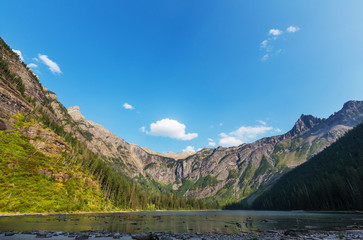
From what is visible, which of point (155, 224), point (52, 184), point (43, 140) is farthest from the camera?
point (43, 140)

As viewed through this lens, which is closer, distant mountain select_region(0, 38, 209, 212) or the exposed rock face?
distant mountain select_region(0, 38, 209, 212)

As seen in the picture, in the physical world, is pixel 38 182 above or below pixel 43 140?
below

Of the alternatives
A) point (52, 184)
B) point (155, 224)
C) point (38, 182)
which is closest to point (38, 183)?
point (38, 182)

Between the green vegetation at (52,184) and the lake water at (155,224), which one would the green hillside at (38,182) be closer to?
the green vegetation at (52,184)

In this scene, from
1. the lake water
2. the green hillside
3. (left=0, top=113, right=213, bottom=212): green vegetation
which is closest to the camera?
the lake water

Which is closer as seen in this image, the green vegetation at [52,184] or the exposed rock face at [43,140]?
the green vegetation at [52,184]

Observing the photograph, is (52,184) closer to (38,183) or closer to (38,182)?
(38,182)

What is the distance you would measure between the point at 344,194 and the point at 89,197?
155 meters

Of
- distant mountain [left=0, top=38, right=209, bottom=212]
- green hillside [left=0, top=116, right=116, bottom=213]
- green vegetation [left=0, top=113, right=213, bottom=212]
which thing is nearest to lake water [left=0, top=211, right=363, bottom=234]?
green hillside [left=0, top=116, right=116, bottom=213]

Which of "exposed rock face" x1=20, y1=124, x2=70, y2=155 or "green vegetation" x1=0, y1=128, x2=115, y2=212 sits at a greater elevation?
"exposed rock face" x1=20, y1=124, x2=70, y2=155

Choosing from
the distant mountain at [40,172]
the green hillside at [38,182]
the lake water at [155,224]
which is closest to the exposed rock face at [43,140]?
the distant mountain at [40,172]

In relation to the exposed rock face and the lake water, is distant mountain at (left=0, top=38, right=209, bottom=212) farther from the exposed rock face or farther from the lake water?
the lake water

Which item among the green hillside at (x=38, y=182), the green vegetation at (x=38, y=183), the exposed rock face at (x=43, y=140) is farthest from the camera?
the exposed rock face at (x=43, y=140)

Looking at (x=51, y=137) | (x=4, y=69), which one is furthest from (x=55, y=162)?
(x=4, y=69)
